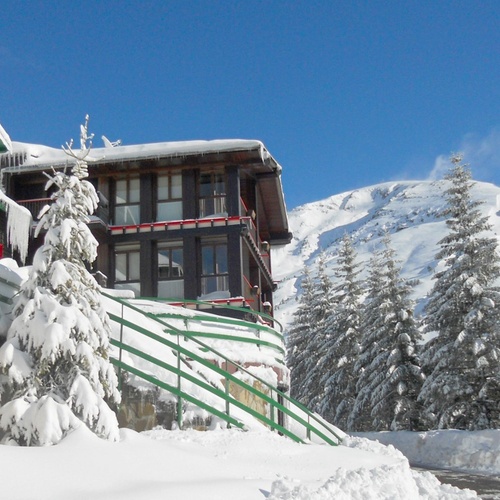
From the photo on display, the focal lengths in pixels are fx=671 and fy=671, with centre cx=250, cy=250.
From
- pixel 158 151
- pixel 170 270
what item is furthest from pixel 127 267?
pixel 158 151

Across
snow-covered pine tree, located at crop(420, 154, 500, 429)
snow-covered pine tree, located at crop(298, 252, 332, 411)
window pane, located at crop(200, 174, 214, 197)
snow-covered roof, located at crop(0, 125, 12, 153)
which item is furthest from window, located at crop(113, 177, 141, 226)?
snow-covered pine tree, located at crop(298, 252, 332, 411)

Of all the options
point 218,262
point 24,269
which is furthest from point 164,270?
point 24,269

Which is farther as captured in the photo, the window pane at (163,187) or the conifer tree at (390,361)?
the conifer tree at (390,361)

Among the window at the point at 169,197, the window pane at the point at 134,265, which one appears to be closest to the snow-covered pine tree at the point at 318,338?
the window pane at the point at 134,265

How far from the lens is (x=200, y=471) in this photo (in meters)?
8.50

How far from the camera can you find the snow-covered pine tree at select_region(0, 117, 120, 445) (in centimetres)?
873

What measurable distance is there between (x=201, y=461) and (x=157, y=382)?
248cm

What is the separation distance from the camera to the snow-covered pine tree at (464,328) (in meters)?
25.3

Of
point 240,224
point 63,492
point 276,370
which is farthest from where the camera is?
point 240,224

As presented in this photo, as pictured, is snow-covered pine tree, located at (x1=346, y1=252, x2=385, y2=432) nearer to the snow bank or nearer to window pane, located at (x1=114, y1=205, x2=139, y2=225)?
the snow bank

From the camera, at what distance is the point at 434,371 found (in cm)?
2712

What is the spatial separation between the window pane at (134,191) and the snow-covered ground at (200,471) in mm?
17245

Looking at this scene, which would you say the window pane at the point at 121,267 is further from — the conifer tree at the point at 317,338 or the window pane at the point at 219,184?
the conifer tree at the point at 317,338

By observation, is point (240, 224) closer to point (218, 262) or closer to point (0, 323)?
point (218, 262)
